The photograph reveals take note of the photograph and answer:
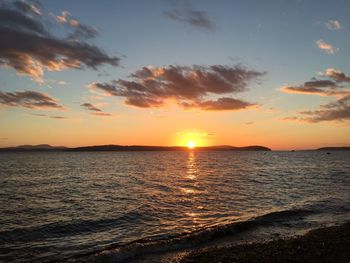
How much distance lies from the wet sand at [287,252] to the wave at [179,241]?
2.22m

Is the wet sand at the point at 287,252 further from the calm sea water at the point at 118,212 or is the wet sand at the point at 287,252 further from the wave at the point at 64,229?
the wave at the point at 64,229

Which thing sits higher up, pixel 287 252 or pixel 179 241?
pixel 287 252

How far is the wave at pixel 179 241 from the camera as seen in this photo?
18312 mm

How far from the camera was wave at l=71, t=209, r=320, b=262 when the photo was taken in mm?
18312

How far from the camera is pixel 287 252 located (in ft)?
54.5

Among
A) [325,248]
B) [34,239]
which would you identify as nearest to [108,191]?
[34,239]

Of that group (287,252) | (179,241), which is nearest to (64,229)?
(179,241)

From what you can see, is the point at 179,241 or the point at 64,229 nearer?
the point at 179,241

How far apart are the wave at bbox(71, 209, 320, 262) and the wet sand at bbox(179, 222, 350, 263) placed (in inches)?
87.5

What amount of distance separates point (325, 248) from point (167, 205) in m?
19.5

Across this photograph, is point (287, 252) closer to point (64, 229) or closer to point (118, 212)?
point (64, 229)

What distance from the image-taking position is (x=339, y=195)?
4072 centimetres

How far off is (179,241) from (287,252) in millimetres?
7119

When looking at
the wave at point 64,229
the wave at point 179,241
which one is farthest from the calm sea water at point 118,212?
the wave at point 179,241
